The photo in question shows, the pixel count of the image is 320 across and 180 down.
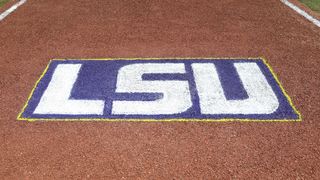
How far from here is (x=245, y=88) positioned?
528 centimetres

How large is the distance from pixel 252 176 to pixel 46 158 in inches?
83.7

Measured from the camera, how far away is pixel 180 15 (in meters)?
7.79

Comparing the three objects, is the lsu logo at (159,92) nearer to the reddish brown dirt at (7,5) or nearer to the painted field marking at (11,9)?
the painted field marking at (11,9)

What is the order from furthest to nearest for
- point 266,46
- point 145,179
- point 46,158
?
point 266,46
point 46,158
point 145,179

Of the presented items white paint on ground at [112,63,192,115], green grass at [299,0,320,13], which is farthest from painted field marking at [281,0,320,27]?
white paint on ground at [112,63,192,115]

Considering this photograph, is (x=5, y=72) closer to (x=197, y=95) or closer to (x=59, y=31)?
(x=59, y=31)

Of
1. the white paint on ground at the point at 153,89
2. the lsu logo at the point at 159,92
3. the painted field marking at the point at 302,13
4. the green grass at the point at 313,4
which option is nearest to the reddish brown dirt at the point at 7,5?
the lsu logo at the point at 159,92

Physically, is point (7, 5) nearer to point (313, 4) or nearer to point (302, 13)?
point (302, 13)

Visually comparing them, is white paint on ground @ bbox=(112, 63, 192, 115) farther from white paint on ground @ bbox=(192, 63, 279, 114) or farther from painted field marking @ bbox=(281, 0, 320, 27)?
painted field marking @ bbox=(281, 0, 320, 27)

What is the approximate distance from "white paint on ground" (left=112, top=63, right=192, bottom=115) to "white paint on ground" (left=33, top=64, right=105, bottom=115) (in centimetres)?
29

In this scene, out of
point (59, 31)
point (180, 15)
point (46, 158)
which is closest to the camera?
point (46, 158)

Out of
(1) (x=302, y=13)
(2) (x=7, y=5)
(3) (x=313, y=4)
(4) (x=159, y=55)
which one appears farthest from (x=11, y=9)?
(3) (x=313, y=4)

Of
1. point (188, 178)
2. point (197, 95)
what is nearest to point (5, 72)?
point (197, 95)

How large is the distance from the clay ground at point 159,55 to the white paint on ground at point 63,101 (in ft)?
0.86
